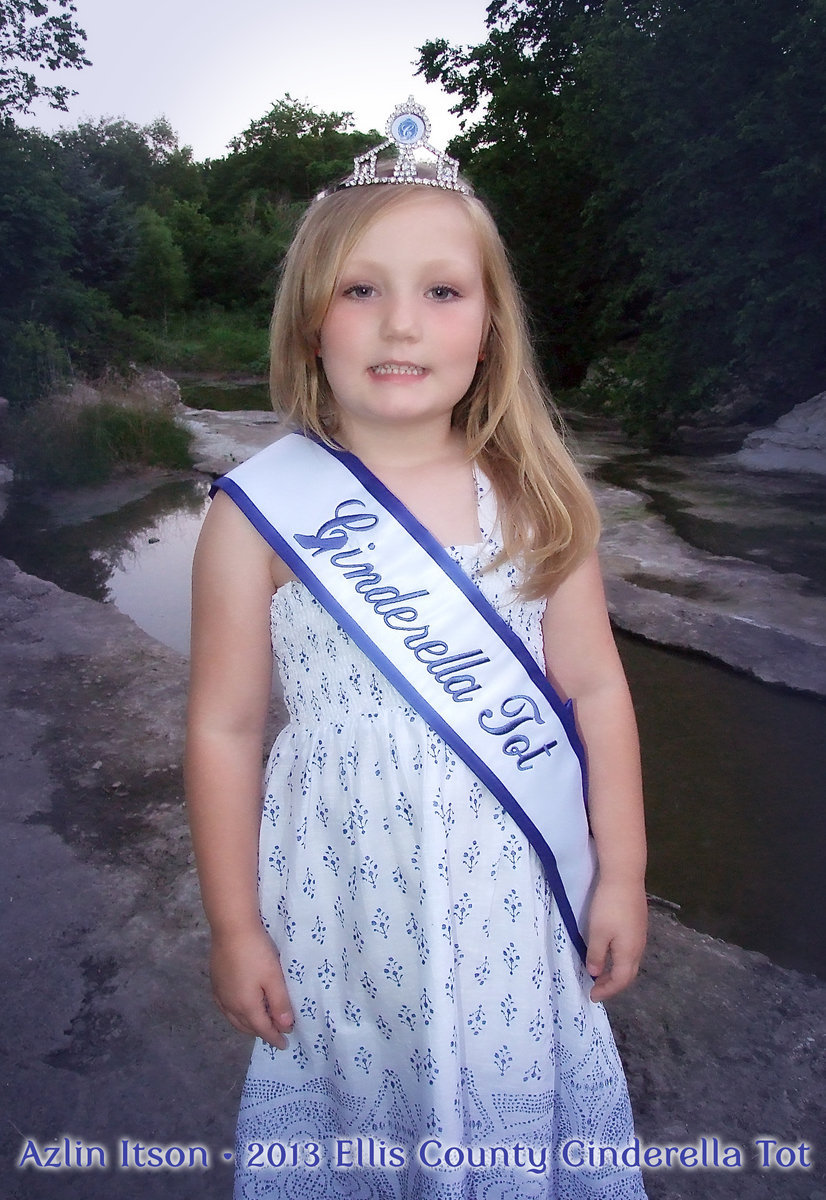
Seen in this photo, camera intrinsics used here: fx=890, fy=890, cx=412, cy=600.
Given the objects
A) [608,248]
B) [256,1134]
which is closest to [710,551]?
[256,1134]

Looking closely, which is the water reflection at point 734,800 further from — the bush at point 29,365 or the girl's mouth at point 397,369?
the bush at point 29,365

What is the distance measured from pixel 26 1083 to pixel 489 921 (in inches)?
37.5

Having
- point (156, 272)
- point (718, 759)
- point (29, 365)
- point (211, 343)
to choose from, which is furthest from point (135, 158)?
point (718, 759)

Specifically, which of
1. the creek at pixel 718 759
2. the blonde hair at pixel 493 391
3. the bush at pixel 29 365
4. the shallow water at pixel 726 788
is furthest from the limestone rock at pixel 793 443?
the blonde hair at pixel 493 391

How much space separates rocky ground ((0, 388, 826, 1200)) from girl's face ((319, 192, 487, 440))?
1.18 metres

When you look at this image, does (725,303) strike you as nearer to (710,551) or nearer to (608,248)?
(608,248)

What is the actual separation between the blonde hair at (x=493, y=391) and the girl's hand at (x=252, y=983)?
A: 1.80 ft

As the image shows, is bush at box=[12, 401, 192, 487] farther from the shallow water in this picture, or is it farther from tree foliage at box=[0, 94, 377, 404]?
the shallow water

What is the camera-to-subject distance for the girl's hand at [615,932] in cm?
113

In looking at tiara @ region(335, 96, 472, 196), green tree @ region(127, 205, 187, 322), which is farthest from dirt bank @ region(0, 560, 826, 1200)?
green tree @ region(127, 205, 187, 322)

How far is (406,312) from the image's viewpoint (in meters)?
1.01

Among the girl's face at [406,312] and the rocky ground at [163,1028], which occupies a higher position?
the girl's face at [406,312]

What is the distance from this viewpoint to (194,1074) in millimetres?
1514

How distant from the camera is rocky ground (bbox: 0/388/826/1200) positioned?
138cm
